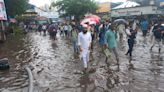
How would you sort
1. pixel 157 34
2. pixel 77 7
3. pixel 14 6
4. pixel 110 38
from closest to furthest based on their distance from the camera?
pixel 110 38 < pixel 157 34 < pixel 14 6 < pixel 77 7

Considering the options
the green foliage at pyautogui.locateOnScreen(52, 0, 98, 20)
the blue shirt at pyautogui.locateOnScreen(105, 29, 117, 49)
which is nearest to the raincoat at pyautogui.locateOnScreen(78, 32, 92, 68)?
the blue shirt at pyautogui.locateOnScreen(105, 29, 117, 49)

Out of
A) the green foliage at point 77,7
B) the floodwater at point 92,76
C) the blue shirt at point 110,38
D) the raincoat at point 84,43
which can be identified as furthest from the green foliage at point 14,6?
the raincoat at point 84,43

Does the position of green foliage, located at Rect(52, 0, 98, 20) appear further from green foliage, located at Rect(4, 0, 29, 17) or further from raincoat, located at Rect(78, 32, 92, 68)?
raincoat, located at Rect(78, 32, 92, 68)

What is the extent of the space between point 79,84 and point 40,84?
3.85 ft

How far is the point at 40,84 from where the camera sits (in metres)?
8.30

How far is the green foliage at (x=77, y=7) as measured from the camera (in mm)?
45844

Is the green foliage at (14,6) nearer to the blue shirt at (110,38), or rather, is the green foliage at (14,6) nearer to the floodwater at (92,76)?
the floodwater at (92,76)

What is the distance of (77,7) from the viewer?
4600 cm

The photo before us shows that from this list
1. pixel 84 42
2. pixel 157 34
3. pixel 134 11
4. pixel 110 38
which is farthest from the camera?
pixel 134 11

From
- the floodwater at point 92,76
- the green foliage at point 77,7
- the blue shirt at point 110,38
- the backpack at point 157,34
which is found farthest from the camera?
the green foliage at point 77,7

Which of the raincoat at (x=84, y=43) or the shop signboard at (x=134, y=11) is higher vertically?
the shop signboard at (x=134, y=11)

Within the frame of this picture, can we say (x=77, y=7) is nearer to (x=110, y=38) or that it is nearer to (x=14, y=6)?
(x=14, y=6)

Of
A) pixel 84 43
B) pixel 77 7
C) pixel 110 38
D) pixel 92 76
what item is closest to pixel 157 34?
pixel 110 38

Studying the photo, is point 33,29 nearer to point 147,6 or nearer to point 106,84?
point 147,6
